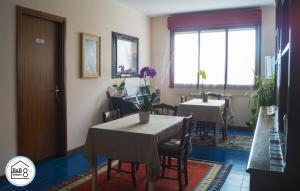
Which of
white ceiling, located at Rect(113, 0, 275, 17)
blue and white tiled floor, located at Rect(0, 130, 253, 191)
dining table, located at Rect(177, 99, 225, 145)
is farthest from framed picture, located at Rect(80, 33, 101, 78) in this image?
dining table, located at Rect(177, 99, 225, 145)

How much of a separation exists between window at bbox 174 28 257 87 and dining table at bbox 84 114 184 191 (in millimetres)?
4035

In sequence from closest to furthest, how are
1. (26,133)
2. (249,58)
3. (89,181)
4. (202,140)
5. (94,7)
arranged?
(89,181) < (26,133) < (94,7) < (202,140) < (249,58)

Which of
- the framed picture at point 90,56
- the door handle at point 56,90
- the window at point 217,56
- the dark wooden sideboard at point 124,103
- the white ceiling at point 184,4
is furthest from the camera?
the window at point 217,56

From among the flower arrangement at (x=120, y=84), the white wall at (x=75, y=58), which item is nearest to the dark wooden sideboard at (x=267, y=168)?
the white wall at (x=75, y=58)

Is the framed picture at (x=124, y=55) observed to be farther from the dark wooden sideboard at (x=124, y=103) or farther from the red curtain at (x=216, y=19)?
the red curtain at (x=216, y=19)

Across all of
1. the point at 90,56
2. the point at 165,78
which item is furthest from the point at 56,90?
the point at 165,78

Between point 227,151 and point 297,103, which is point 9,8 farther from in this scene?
point 227,151

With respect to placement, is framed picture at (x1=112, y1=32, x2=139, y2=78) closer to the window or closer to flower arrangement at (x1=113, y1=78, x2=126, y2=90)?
flower arrangement at (x1=113, y1=78, x2=126, y2=90)

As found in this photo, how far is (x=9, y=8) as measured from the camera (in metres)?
3.52

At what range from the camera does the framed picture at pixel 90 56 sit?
486 cm

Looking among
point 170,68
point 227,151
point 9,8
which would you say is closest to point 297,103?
point 9,8

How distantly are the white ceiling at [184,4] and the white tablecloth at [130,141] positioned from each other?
11.5ft

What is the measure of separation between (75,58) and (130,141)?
241 cm

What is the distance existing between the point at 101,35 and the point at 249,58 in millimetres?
3365
